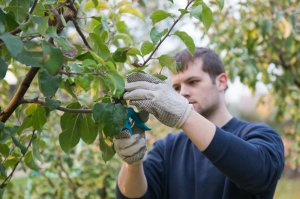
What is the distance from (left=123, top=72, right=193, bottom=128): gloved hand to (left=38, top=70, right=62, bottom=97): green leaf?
1.09 ft

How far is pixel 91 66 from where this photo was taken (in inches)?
44.8

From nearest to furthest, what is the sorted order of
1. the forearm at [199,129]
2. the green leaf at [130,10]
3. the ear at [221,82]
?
1. the forearm at [199,129]
2. the green leaf at [130,10]
3. the ear at [221,82]

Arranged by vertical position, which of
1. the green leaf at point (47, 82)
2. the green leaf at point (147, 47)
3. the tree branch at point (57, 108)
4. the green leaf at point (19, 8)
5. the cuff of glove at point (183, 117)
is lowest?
the cuff of glove at point (183, 117)

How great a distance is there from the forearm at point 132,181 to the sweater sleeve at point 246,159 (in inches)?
14.5

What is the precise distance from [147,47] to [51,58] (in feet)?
1.21

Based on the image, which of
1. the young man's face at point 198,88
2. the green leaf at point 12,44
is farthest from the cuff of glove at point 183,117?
the green leaf at point 12,44

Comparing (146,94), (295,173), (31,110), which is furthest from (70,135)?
(295,173)

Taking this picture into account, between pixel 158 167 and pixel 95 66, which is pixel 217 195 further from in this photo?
pixel 95 66

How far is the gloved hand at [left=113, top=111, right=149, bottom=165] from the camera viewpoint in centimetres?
147

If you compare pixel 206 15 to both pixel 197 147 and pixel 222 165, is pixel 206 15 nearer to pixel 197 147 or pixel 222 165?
pixel 222 165

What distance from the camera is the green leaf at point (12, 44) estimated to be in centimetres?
87

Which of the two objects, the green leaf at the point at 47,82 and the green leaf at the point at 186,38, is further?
the green leaf at the point at 186,38

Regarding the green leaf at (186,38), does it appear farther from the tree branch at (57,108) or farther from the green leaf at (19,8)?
the green leaf at (19,8)

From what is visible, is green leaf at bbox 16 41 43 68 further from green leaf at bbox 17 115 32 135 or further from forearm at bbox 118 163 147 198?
forearm at bbox 118 163 147 198
